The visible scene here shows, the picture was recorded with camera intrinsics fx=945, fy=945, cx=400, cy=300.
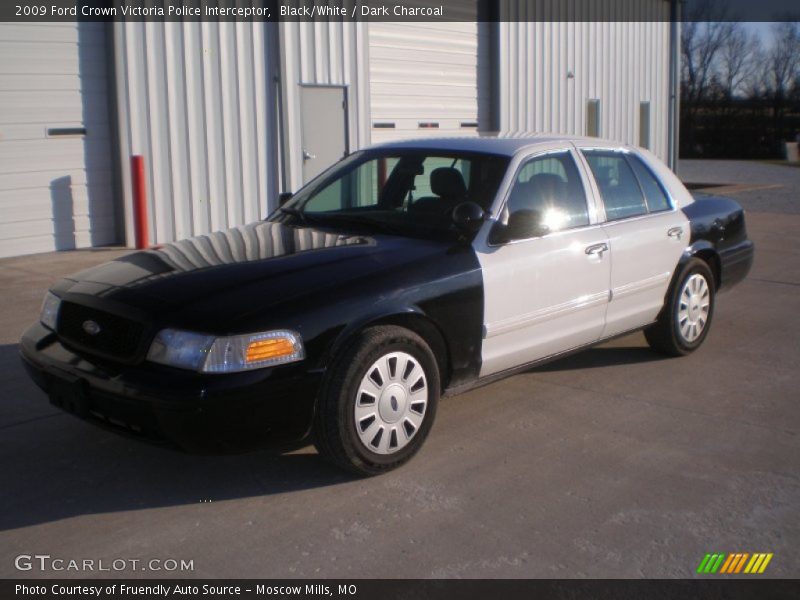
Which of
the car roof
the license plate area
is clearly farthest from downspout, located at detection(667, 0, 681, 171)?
the license plate area

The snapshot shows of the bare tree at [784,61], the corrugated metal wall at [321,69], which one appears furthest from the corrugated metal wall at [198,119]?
the bare tree at [784,61]

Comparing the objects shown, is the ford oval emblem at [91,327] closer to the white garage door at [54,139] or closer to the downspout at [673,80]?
the white garage door at [54,139]

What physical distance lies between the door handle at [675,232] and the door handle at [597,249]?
84 cm

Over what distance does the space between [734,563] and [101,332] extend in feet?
9.37

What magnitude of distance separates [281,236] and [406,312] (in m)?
1.05

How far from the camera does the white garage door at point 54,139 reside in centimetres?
1045

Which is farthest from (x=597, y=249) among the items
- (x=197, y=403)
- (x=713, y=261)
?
(x=197, y=403)

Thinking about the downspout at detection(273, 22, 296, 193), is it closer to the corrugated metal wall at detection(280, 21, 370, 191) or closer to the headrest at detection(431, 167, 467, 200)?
the corrugated metal wall at detection(280, 21, 370, 191)

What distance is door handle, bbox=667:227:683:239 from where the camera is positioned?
6.32 m

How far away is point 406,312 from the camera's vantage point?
452 cm

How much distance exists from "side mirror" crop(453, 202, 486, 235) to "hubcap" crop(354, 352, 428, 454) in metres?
0.86

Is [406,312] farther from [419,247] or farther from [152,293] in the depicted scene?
[152,293]
